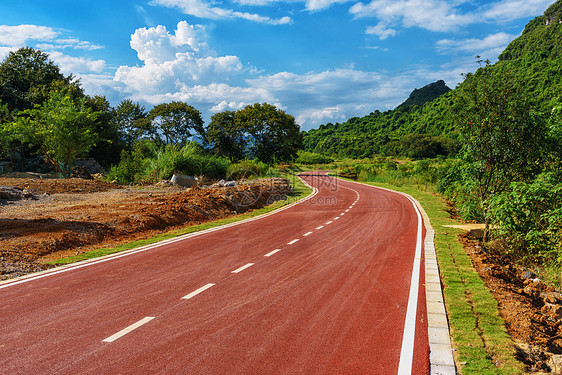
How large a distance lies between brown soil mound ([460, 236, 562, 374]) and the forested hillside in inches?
1365

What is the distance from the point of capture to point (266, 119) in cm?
4912

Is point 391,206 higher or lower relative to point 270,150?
lower

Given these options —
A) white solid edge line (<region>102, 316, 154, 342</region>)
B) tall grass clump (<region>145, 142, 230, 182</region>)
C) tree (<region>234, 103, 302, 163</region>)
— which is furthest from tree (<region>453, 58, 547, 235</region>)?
tree (<region>234, 103, 302, 163</region>)

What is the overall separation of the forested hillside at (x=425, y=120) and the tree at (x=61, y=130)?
35.8 meters

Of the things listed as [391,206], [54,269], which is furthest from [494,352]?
[391,206]

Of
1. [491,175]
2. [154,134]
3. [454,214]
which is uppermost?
[154,134]

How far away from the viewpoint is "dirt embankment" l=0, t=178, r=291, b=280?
29.8 feet

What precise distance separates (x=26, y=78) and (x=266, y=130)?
30573mm

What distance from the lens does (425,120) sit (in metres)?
97.3

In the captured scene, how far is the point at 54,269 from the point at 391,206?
16.9 meters

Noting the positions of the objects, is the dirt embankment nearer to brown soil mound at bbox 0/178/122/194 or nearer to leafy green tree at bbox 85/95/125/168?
brown soil mound at bbox 0/178/122/194

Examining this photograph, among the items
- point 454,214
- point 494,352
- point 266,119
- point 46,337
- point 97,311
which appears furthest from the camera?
point 266,119

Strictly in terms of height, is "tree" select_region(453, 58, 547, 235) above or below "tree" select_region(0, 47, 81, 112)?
below

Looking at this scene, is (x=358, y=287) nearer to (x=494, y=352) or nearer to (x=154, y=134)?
(x=494, y=352)
